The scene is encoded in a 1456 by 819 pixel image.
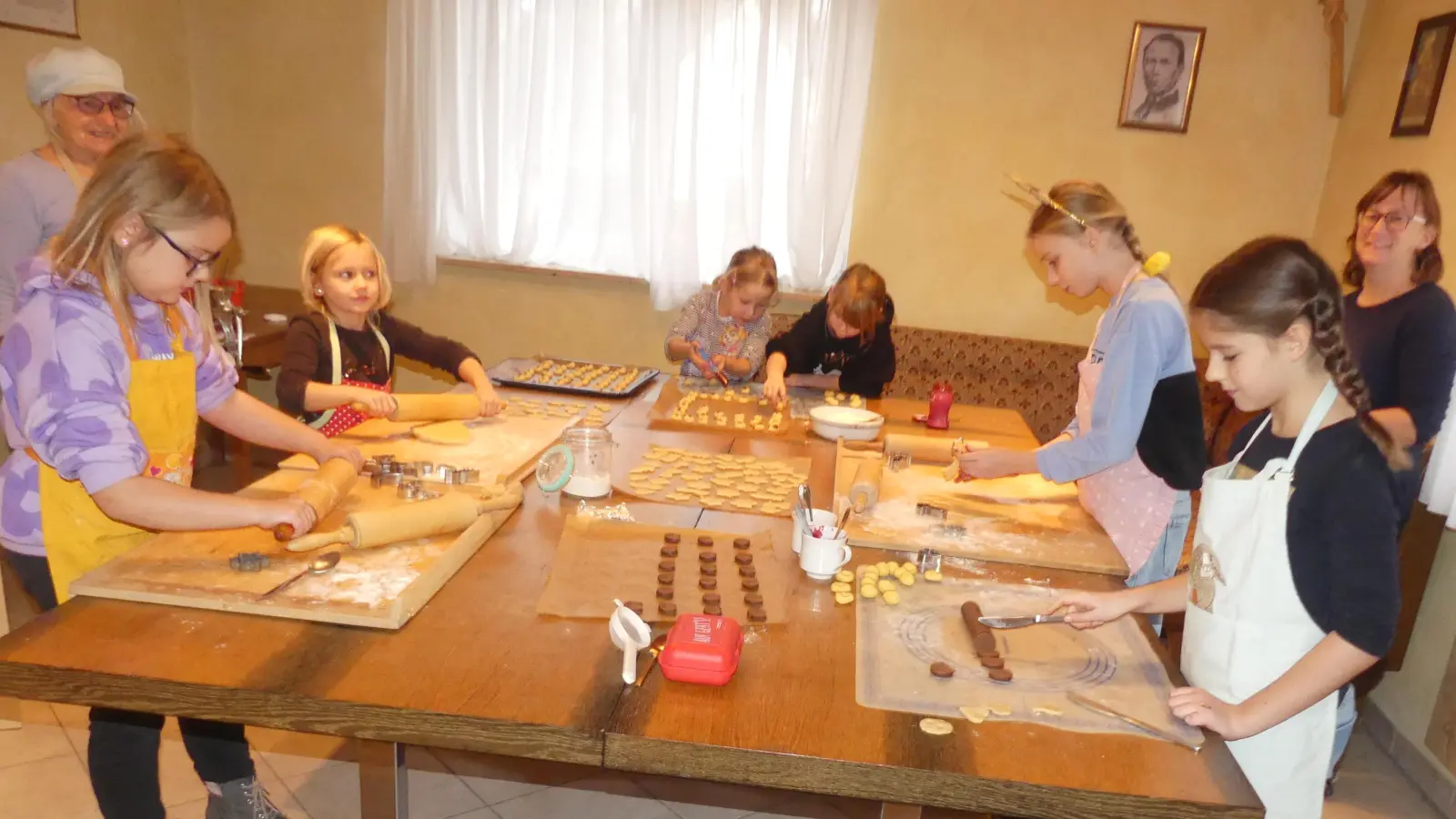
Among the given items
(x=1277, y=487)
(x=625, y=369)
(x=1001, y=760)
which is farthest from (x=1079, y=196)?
(x=625, y=369)

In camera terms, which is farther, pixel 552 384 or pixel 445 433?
pixel 552 384

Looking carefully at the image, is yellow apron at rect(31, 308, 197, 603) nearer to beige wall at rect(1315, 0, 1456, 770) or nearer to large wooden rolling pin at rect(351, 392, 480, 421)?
large wooden rolling pin at rect(351, 392, 480, 421)

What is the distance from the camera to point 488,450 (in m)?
2.07

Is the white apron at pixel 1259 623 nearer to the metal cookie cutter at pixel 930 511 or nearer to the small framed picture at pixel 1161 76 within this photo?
the metal cookie cutter at pixel 930 511

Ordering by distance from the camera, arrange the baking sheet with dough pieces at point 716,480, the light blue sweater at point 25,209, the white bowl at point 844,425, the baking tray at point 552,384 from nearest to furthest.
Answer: the baking sheet with dough pieces at point 716,480 → the white bowl at point 844,425 → the light blue sweater at point 25,209 → the baking tray at point 552,384

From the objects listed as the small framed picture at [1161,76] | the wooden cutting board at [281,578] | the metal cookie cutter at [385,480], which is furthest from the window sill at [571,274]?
the wooden cutting board at [281,578]

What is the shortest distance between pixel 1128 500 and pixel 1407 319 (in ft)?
3.59

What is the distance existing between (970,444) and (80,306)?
1.80 meters

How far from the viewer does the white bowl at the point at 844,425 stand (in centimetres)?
248

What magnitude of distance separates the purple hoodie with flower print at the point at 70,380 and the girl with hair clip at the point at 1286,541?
56.3 inches

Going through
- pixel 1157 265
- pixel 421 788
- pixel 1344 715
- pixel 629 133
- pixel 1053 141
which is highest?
pixel 1053 141

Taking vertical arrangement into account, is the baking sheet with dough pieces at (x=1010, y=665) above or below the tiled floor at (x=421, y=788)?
above

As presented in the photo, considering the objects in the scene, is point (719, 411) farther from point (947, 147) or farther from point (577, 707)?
point (947, 147)

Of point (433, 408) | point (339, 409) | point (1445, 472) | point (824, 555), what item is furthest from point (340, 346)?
point (1445, 472)
